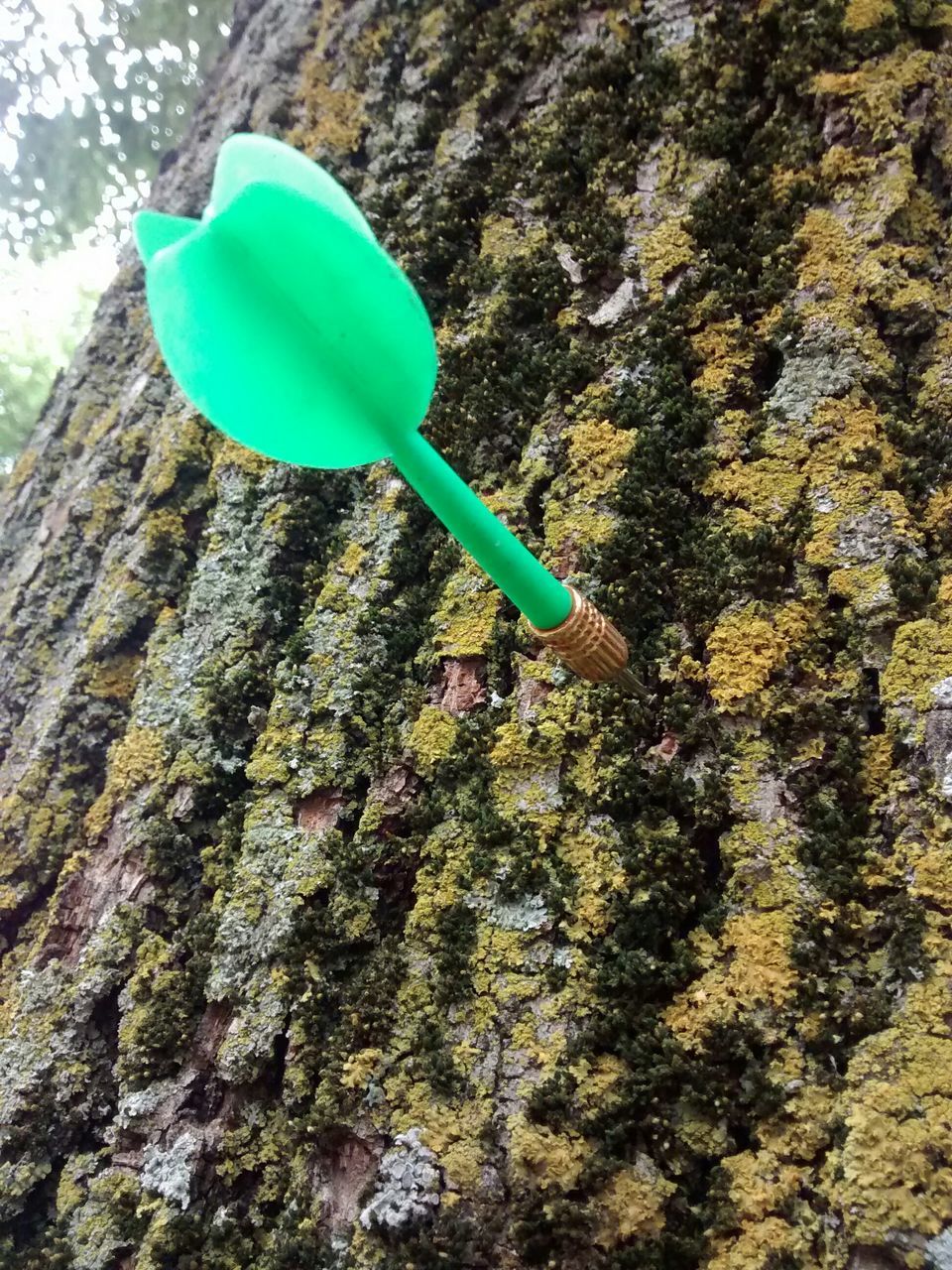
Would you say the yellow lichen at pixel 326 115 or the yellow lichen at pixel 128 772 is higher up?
the yellow lichen at pixel 326 115

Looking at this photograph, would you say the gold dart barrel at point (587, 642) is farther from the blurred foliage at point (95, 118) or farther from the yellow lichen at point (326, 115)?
the blurred foliage at point (95, 118)

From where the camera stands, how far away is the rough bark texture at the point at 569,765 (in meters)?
1.30

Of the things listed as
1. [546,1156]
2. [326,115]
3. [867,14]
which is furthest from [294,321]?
[326,115]

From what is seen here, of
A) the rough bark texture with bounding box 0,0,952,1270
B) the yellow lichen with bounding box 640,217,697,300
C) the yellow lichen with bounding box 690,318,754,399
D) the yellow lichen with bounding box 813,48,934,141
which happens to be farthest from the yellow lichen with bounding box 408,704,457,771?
the yellow lichen with bounding box 813,48,934,141

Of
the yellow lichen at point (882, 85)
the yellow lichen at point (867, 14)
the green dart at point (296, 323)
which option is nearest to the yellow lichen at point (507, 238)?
the yellow lichen at point (882, 85)

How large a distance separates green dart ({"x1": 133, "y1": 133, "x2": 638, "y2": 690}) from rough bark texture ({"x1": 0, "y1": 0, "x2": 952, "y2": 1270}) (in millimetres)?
645

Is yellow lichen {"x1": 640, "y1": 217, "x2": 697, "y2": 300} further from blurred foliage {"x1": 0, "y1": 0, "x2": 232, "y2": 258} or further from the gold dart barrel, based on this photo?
blurred foliage {"x1": 0, "y1": 0, "x2": 232, "y2": 258}

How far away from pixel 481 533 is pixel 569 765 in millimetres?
565

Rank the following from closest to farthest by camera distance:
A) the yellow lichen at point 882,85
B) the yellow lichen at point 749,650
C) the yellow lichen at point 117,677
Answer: the yellow lichen at point 749,650, the yellow lichen at point 882,85, the yellow lichen at point 117,677

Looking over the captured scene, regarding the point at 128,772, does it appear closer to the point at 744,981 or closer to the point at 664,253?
the point at 744,981

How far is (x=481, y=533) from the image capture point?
1.25 m

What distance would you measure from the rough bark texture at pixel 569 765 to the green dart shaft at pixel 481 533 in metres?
0.34

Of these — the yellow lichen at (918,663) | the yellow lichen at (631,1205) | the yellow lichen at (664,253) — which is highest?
the yellow lichen at (664,253)

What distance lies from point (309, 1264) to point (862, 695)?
137 centimetres
